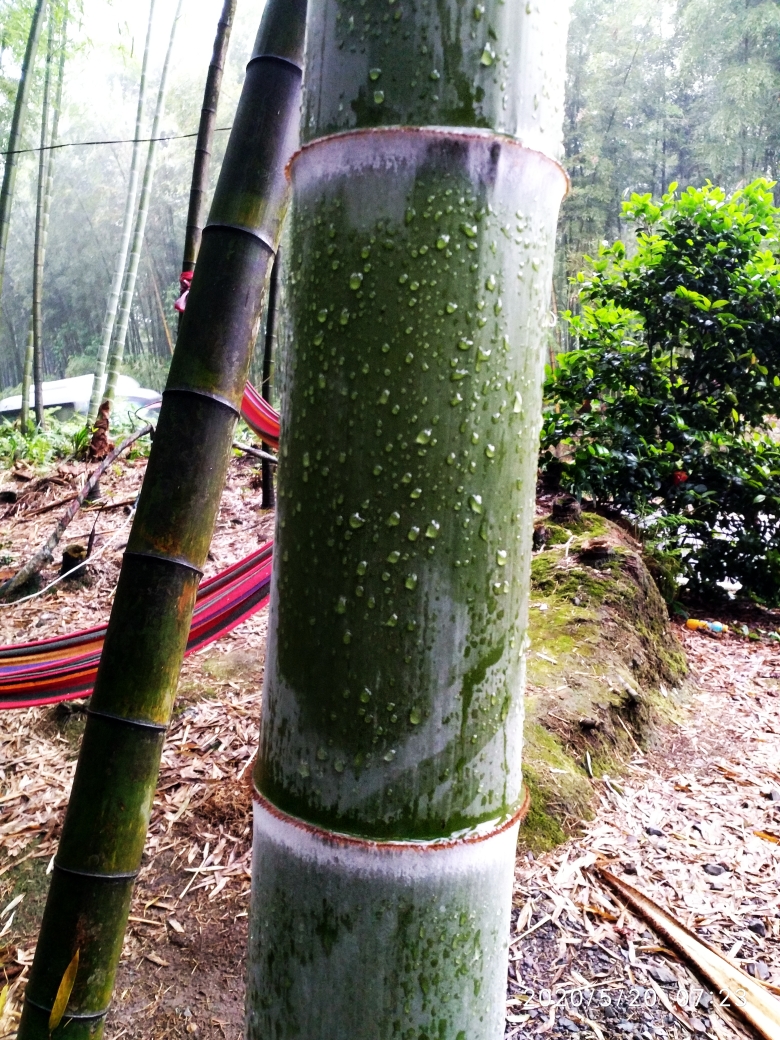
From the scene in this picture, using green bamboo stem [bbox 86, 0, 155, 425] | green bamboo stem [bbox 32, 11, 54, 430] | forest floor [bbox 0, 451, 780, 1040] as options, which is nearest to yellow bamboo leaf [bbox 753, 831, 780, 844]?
forest floor [bbox 0, 451, 780, 1040]

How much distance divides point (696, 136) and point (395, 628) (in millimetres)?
13030

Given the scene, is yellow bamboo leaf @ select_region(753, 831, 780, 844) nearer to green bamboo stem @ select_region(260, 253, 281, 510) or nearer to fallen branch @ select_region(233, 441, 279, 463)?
fallen branch @ select_region(233, 441, 279, 463)

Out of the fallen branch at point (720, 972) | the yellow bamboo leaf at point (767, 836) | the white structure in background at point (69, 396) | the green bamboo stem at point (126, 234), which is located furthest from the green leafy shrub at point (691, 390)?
the white structure in background at point (69, 396)

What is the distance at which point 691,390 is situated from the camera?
3.79 m

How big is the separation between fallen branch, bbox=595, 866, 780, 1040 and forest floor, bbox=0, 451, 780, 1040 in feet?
0.07

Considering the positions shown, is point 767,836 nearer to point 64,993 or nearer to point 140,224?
point 64,993

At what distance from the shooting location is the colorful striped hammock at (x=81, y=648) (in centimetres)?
156

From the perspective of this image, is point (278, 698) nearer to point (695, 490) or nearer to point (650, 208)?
point (695, 490)

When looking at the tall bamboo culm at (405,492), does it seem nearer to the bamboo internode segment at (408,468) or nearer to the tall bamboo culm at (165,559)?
the bamboo internode segment at (408,468)

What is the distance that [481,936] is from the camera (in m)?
0.44

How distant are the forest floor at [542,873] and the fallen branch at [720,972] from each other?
0.02 m

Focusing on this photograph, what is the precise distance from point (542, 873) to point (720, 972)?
40 centimetres

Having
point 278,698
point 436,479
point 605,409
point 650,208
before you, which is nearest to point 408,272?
point 436,479

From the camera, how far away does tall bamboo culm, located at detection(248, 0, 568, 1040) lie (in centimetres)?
39
